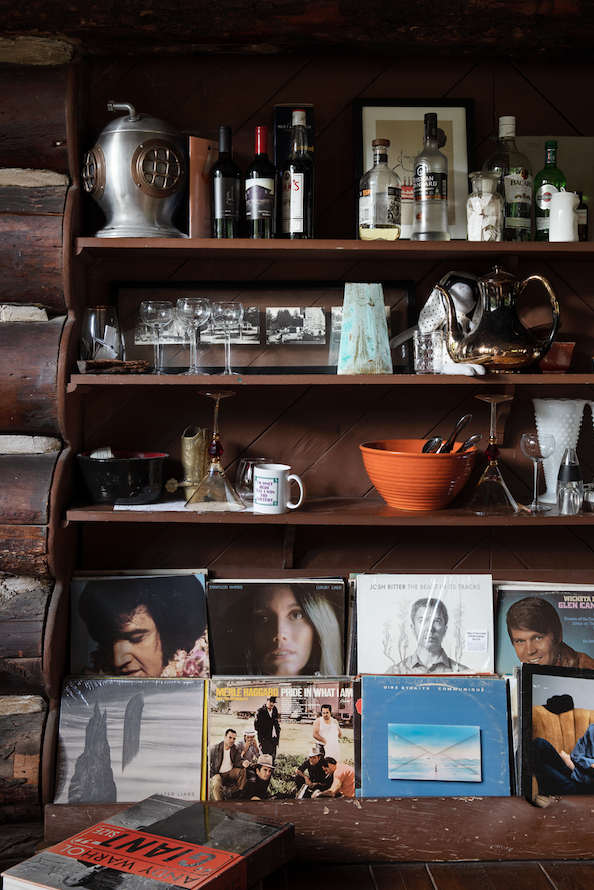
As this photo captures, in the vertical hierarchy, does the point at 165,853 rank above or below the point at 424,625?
below

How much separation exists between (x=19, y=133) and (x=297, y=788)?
1.79 meters

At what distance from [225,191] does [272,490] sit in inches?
30.3

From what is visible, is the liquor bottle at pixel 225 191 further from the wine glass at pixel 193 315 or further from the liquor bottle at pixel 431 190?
the liquor bottle at pixel 431 190

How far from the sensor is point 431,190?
5.79 ft

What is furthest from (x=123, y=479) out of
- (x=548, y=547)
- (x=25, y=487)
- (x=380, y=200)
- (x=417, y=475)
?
(x=548, y=547)

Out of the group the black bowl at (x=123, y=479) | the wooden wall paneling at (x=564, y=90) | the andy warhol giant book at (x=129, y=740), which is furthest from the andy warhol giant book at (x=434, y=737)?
the wooden wall paneling at (x=564, y=90)

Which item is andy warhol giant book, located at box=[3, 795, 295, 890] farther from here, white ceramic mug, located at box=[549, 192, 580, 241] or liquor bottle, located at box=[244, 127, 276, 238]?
white ceramic mug, located at box=[549, 192, 580, 241]

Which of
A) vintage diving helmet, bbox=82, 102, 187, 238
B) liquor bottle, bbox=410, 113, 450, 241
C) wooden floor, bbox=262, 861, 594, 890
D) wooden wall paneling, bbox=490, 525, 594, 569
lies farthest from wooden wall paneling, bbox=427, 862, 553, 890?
vintage diving helmet, bbox=82, 102, 187, 238

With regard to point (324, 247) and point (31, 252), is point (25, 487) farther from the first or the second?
point (324, 247)

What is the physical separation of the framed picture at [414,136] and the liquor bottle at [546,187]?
0.63 feet

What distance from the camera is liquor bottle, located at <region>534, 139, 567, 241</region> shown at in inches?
71.2

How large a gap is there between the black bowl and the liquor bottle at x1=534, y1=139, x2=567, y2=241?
3.85 ft

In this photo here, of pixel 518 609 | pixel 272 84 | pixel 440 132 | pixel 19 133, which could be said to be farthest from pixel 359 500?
pixel 19 133

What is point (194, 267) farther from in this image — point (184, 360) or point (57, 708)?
point (57, 708)
